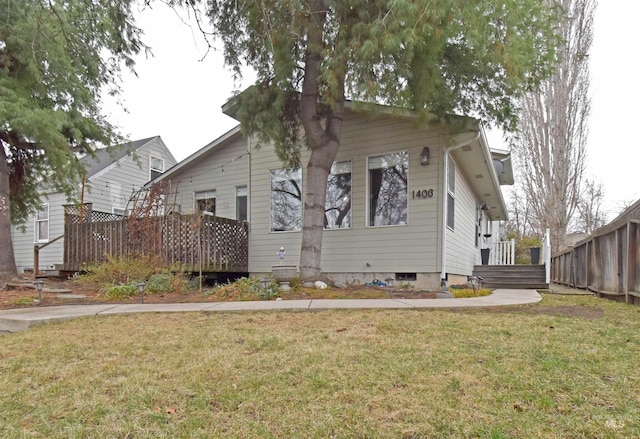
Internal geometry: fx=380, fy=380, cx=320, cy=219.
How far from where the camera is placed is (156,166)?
17.7 metres

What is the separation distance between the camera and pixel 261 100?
7.41 metres

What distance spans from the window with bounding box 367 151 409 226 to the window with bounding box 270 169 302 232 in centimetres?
186

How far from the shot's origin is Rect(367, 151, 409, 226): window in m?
8.26

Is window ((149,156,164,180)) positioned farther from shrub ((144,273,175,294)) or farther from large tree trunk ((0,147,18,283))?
shrub ((144,273,175,294))

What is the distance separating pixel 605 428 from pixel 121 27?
6.58 meters

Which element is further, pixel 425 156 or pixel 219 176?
pixel 219 176

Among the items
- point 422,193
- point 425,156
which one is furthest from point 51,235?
point 425,156

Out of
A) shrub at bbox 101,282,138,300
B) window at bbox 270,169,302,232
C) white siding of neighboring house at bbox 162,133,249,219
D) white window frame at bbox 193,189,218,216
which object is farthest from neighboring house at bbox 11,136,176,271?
shrub at bbox 101,282,138,300

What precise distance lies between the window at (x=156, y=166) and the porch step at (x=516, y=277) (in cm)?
1433

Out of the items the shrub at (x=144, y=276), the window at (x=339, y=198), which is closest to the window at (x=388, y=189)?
the window at (x=339, y=198)

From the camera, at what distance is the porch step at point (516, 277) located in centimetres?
991

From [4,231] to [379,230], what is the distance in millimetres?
8509

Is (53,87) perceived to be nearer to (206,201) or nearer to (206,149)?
(206,149)

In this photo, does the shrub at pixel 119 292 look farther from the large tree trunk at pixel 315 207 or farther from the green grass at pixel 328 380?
the large tree trunk at pixel 315 207
